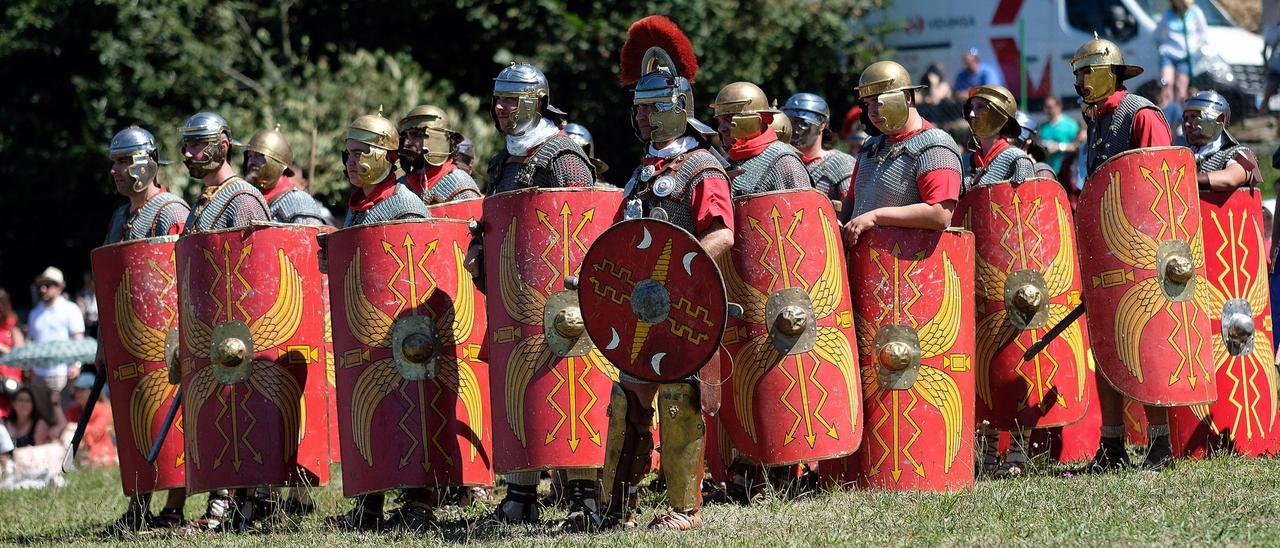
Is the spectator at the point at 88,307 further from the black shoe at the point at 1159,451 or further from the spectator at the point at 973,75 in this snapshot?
the black shoe at the point at 1159,451

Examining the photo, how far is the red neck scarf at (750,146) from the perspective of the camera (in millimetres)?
8469

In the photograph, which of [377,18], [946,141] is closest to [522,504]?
[946,141]

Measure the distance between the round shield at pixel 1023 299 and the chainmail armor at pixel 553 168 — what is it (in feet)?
5.99

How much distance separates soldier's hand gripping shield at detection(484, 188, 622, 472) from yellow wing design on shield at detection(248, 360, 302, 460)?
116 centimetres

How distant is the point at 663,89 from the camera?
728 cm

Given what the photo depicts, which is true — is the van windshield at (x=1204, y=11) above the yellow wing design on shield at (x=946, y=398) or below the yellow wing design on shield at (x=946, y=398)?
above

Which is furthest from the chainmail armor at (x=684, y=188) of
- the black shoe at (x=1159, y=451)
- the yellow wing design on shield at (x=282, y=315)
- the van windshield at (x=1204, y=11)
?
the van windshield at (x=1204, y=11)

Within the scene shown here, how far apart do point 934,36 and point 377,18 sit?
17.3 ft

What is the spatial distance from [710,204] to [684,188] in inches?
5.2

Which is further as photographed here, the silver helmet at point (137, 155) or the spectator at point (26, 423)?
the spectator at point (26, 423)

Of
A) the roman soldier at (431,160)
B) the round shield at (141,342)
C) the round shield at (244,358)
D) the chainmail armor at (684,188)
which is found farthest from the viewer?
the roman soldier at (431,160)

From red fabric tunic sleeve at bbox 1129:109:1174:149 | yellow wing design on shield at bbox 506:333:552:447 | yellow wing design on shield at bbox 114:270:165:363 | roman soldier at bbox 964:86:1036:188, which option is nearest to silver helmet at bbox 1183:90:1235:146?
red fabric tunic sleeve at bbox 1129:109:1174:149

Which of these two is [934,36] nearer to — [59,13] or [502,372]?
[59,13]

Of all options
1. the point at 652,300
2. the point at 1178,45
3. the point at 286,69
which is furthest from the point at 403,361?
the point at 286,69
